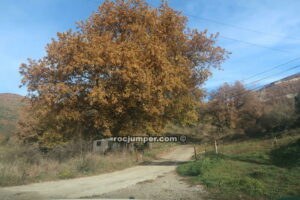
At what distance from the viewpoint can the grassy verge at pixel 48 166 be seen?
10.5m

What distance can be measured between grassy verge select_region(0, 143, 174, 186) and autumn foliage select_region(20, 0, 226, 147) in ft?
8.54

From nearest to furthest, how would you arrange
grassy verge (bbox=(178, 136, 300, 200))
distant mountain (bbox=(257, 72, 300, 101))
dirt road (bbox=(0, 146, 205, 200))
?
1. grassy verge (bbox=(178, 136, 300, 200))
2. dirt road (bbox=(0, 146, 205, 200))
3. distant mountain (bbox=(257, 72, 300, 101))

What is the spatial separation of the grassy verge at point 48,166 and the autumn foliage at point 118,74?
8.54 ft

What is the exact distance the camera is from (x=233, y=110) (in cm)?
4472

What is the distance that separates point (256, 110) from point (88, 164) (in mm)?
36948

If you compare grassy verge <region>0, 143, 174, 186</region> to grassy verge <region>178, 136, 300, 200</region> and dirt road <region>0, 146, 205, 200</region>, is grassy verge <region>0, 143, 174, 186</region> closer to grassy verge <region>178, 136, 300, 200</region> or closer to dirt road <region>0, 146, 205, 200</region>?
dirt road <region>0, 146, 205, 200</region>

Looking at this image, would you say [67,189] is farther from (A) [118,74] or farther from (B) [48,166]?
(A) [118,74]

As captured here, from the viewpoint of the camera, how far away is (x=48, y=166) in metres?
12.1

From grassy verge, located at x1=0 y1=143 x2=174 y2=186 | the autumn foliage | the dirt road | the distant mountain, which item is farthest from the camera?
the distant mountain

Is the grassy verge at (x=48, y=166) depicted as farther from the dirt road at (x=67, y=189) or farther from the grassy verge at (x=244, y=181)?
the grassy verge at (x=244, y=181)

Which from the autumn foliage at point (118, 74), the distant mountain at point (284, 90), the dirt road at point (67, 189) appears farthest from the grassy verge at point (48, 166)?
the distant mountain at point (284, 90)

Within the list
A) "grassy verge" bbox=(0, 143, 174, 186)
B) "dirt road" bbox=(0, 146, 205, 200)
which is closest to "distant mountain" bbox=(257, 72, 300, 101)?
"grassy verge" bbox=(0, 143, 174, 186)

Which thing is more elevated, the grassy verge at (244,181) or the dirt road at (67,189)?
the grassy verge at (244,181)

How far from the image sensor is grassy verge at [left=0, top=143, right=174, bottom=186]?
1052 cm
